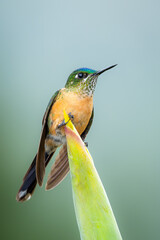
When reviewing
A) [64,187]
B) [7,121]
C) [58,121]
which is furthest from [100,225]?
[7,121]

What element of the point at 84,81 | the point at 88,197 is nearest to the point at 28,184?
the point at 84,81

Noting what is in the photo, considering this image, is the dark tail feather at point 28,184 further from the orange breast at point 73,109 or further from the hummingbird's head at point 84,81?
the hummingbird's head at point 84,81

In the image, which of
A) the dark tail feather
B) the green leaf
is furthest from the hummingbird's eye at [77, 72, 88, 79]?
the green leaf

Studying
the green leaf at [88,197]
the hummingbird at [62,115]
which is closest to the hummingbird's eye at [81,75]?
the hummingbird at [62,115]

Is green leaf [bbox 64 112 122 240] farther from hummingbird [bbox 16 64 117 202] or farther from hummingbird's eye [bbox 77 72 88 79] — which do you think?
hummingbird's eye [bbox 77 72 88 79]

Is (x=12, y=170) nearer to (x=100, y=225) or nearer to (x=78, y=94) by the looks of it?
(x=78, y=94)

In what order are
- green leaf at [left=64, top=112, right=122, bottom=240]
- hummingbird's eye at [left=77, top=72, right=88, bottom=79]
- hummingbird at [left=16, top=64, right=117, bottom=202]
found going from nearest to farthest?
1. green leaf at [left=64, top=112, right=122, bottom=240]
2. hummingbird at [left=16, top=64, right=117, bottom=202]
3. hummingbird's eye at [left=77, top=72, right=88, bottom=79]
